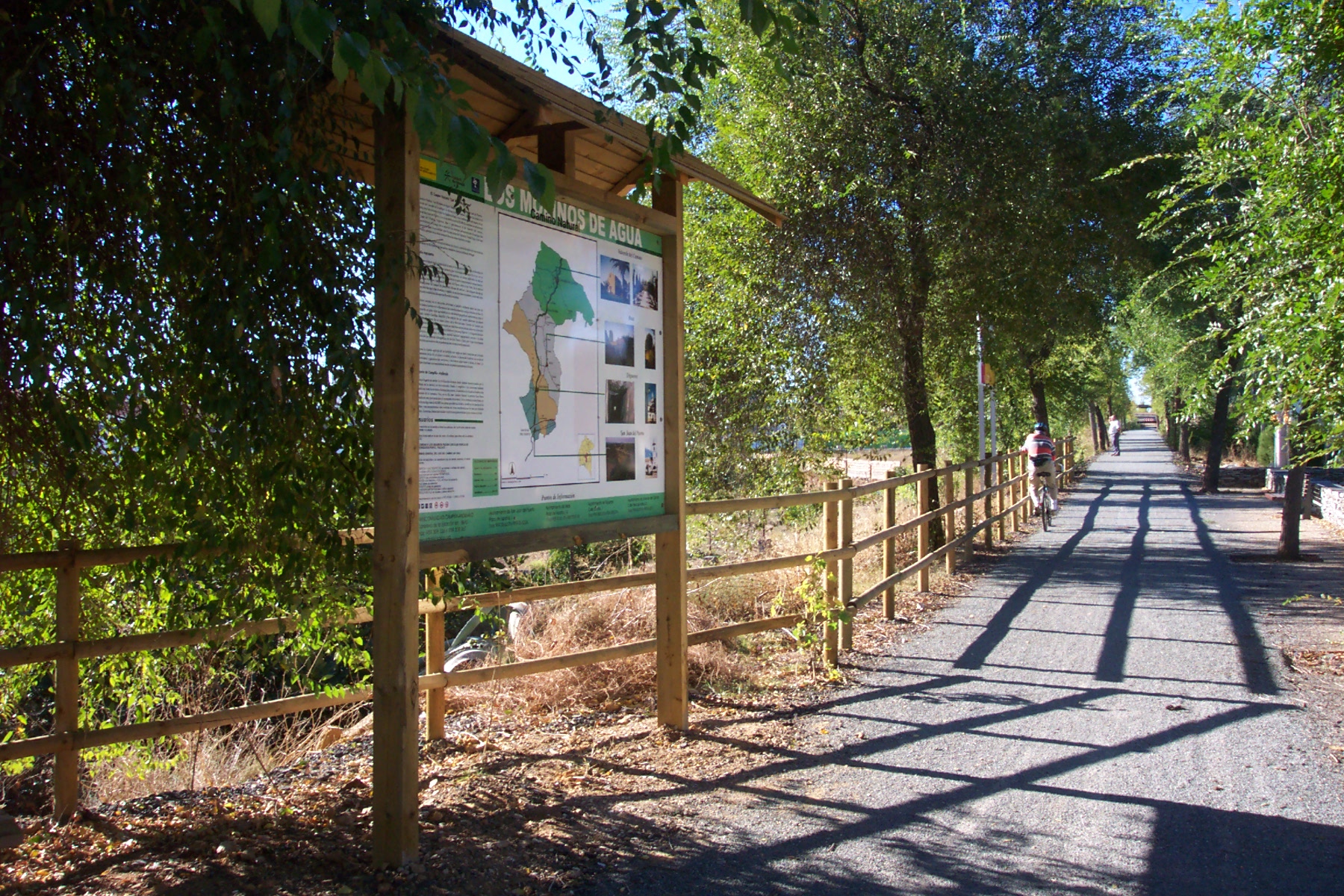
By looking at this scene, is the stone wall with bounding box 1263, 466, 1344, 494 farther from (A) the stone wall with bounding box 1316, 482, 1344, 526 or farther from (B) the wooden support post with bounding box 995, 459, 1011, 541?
(B) the wooden support post with bounding box 995, 459, 1011, 541

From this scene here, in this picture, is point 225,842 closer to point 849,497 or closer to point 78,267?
point 78,267

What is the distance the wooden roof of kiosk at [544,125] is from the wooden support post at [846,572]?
2743 millimetres

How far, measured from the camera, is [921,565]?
386 inches

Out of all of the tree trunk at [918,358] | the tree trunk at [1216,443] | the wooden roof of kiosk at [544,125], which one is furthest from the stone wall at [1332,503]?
the wooden roof of kiosk at [544,125]

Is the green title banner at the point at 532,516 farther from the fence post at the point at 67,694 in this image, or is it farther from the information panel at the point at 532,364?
the fence post at the point at 67,694

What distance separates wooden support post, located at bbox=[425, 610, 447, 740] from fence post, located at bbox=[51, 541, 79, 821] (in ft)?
5.17

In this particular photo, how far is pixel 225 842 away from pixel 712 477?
7.85 metres

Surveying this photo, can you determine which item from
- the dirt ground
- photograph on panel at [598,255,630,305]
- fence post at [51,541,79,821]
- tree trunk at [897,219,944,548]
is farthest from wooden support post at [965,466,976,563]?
fence post at [51,541,79,821]

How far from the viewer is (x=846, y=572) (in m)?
7.45

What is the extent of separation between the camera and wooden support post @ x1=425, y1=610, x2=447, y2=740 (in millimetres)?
5174

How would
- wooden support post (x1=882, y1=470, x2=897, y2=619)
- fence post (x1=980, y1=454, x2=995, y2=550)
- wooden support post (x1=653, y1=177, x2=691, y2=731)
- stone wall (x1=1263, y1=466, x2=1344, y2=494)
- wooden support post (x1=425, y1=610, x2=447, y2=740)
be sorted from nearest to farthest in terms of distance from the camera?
wooden support post (x1=425, y1=610, x2=447, y2=740)
wooden support post (x1=653, y1=177, x2=691, y2=731)
wooden support post (x1=882, y1=470, x2=897, y2=619)
fence post (x1=980, y1=454, x2=995, y2=550)
stone wall (x1=1263, y1=466, x2=1344, y2=494)

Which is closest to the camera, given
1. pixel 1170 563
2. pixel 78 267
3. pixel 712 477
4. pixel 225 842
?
pixel 78 267

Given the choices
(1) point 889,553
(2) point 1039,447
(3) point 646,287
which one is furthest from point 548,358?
(2) point 1039,447

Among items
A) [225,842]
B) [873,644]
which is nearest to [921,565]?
[873,644]
